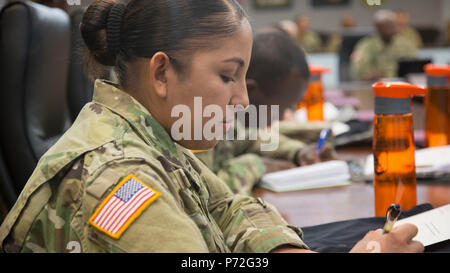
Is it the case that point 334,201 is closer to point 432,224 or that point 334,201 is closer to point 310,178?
point 310,178

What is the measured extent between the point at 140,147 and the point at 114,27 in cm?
16

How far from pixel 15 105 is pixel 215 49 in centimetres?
63

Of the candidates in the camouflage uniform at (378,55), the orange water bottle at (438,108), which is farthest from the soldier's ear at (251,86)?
the camouflage uniform at (378,55)

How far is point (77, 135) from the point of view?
61 cm

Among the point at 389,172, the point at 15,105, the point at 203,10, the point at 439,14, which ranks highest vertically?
the point at 203,10

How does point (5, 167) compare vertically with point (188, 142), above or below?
below

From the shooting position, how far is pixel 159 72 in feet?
2.13

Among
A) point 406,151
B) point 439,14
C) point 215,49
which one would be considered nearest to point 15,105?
point 215,49

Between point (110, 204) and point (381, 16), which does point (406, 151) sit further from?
point (381, 16)

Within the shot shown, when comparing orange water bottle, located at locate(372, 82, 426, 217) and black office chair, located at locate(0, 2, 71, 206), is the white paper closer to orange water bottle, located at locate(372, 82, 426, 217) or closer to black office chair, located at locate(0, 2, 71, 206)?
orange water bottle, located at locate(372, 82, 426, 217)

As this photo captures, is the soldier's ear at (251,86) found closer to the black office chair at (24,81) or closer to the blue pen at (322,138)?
the blue pen at (322,138)

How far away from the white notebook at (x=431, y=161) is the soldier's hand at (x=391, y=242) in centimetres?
58

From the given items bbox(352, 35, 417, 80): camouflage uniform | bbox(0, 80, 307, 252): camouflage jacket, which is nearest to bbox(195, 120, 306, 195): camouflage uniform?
bbox(0, 80, 307, 252): camouflage jacket

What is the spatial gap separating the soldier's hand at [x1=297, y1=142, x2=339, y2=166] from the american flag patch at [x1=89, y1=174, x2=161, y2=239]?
923 mm
